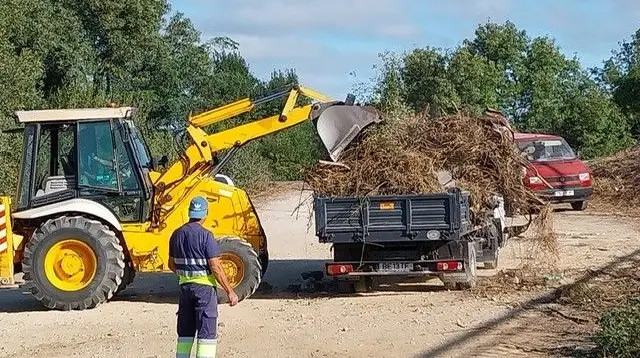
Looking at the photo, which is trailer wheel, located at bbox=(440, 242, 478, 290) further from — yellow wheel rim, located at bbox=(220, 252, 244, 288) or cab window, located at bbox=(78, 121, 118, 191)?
cab window, located at bbox=(78, 121, 118, 191)

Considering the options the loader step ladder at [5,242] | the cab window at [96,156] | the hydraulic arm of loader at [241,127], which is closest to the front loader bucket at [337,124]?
the hydraulic arm of loader at [241,127]

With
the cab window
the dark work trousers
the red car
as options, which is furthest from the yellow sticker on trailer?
the red car

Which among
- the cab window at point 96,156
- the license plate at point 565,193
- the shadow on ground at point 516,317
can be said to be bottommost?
the shadow on ground at point 516,317

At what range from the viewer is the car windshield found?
25.6m

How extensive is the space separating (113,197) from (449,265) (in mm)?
4621

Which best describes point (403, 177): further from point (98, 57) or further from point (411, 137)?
point (98, 57)

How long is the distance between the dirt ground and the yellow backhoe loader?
55 centimetres

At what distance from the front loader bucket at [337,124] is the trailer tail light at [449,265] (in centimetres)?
195

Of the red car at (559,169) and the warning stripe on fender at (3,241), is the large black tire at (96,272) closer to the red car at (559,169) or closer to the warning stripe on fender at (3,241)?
the warning stripe on fender at (3,241)

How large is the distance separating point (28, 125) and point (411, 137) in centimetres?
528

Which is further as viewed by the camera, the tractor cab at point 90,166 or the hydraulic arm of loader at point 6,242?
the tractor cab at point 90,166

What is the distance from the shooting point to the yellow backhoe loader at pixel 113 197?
528 inches

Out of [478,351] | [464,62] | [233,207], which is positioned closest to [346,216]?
[233,207]

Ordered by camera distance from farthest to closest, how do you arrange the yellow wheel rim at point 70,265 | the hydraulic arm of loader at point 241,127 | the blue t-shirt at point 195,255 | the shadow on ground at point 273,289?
the shadow on ground at point 273,289 < the hydraulic arm of loader at point 241,127 < the yellow wheel rim at point 70,265 < the blue t-shirt at point 195,255
